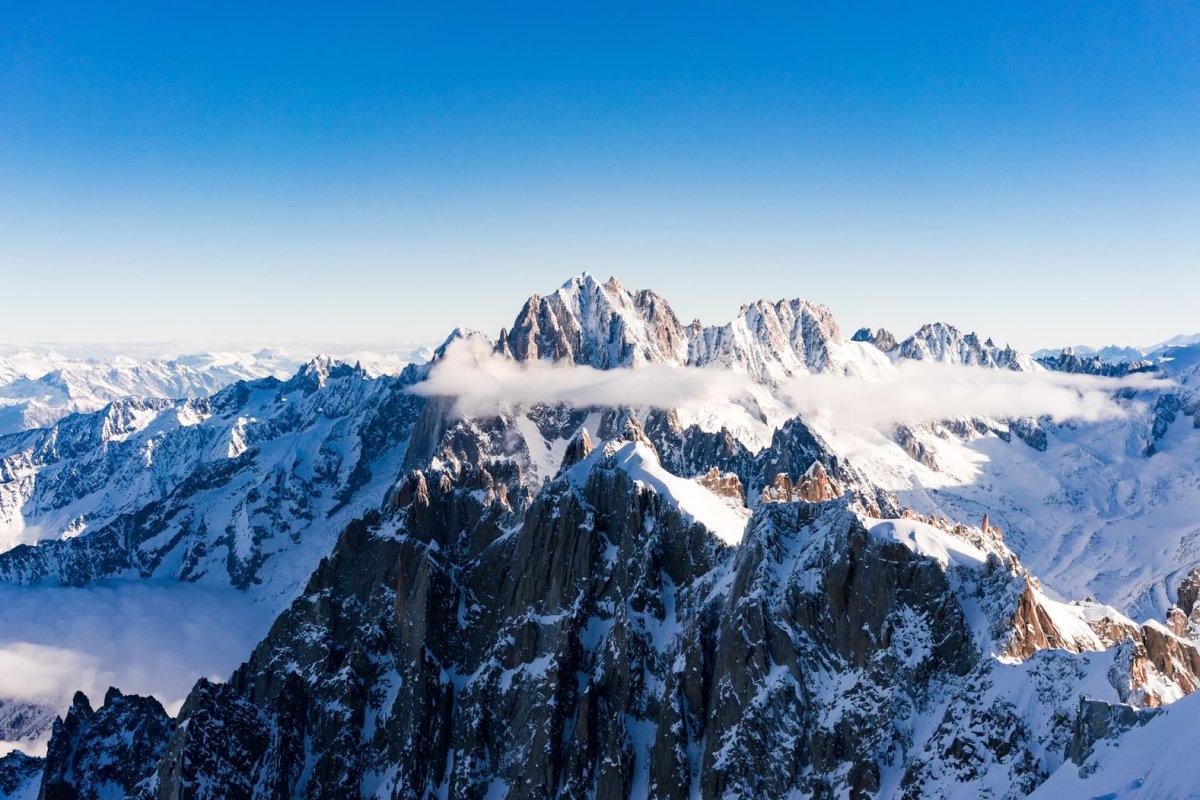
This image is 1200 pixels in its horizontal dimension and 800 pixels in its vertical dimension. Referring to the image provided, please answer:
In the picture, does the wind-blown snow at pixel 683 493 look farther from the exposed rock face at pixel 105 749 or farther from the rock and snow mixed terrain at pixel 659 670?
the exposed rock face at pixel 105 749

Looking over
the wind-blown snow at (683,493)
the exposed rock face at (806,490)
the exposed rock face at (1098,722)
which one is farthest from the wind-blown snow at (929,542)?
the exposed rock face at (806,490)

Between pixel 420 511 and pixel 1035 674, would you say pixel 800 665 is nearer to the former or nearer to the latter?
pixel 1035 674

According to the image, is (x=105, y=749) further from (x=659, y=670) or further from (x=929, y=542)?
(x=929, y=542)

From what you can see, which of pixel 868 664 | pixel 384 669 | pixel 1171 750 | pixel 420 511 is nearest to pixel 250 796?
pixel 384 669

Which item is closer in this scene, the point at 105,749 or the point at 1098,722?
the point at 1098,722

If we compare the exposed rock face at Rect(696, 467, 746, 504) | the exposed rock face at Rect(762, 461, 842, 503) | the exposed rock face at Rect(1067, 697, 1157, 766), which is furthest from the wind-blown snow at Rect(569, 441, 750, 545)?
the exposed rock face at Rect(1067, 697, 1157, 766)

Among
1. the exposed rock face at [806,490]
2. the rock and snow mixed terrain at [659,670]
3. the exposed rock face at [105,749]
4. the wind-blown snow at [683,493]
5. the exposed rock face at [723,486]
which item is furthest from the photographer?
the exposed rock face at [723,486]

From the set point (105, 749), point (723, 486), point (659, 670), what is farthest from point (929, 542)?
point (105, 749)

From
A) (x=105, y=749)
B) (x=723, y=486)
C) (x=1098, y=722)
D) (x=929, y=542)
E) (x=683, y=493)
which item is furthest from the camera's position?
(x=723, y=486)
